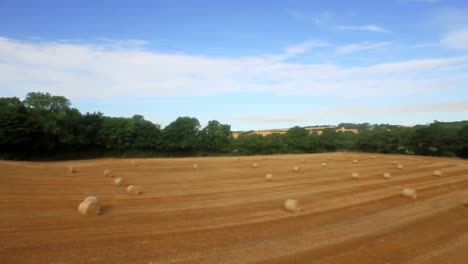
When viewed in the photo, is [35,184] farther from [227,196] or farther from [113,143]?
[113,143]

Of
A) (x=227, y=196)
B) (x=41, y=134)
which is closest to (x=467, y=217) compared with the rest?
(x=227, y=196)

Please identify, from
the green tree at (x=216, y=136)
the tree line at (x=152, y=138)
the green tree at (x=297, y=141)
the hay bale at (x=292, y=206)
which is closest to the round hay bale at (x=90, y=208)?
the hay bale at (x=292, y=206)

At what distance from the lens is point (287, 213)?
14.7 m

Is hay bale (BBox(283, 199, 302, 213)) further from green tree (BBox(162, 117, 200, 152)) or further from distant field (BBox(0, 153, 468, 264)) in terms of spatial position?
green tree (BBox(162, 117, 200, 152))

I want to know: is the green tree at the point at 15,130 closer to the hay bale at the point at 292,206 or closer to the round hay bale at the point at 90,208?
the round hay bale at the point at 90,208

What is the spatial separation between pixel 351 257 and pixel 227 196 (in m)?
9.66

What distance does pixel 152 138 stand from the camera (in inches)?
2420

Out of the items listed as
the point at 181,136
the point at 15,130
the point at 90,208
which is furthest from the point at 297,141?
the point at 90,208

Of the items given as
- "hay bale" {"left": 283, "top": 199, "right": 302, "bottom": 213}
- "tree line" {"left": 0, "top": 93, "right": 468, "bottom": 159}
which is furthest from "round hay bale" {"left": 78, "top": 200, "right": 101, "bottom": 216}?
"tree line" {"left": 0, "top": 93, "right": 468, "bottom": 159}

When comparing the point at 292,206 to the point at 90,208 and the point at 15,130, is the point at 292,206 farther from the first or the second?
the point at 15,130

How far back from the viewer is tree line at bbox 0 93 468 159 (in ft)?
147

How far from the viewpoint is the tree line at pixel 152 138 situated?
44.8m

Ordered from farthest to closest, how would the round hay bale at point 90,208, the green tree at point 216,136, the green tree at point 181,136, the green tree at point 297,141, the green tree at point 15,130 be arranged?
the green tree at point 297,141 → the green tree at point 216,136 → the green tree at point 181,136 → the green tree at point 15,130 → the round hay bale at point 90,208

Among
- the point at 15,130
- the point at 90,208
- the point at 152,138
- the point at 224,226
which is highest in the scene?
the point at 15,130
